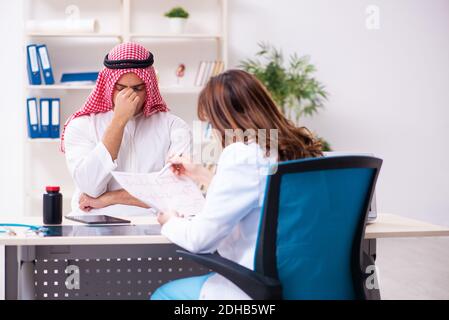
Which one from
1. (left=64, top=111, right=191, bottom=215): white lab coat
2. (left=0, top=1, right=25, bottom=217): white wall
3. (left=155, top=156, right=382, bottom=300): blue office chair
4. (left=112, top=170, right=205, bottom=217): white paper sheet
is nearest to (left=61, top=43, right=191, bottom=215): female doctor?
(left=64, top=111, right=191, bottom=215): white lab coat

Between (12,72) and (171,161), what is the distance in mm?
3648

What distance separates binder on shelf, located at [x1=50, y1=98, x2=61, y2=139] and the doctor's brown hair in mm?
3358

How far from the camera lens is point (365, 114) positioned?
18.6ft

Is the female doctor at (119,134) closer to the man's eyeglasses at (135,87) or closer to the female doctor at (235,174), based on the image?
the man's eyeglasses at (135,87)

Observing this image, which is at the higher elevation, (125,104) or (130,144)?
(125,104)

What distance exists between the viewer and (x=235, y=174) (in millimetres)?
1673

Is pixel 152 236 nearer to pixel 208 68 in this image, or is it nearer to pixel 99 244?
pixel 99 244

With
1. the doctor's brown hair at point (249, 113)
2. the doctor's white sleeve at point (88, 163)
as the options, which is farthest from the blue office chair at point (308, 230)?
the doctor's white sleeve at point (88, 163)

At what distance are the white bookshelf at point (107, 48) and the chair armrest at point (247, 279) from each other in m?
3.50

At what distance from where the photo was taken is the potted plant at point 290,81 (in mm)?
5055

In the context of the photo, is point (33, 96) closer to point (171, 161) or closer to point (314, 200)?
point (171, 161)

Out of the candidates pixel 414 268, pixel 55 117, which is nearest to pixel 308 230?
pixel 414 268

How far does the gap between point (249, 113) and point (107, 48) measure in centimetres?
376
